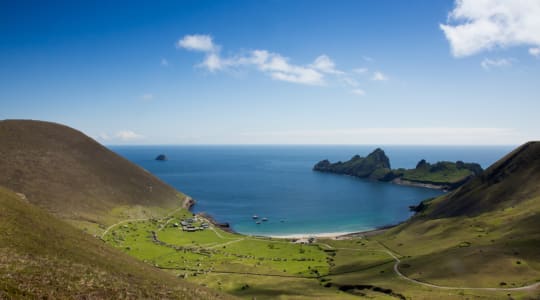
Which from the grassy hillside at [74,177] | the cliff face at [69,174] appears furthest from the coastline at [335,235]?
the cliff face at [69,174]

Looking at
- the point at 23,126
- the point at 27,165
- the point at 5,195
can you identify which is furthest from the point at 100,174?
the point at 5,195

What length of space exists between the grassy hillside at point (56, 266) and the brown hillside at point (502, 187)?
11774 centimetres

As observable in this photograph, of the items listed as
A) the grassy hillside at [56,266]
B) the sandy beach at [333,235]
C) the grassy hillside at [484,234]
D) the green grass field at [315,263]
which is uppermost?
the grassy hillside at [56,266]

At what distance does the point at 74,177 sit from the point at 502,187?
597ft

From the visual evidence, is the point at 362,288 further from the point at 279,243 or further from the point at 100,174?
the point at 100,174

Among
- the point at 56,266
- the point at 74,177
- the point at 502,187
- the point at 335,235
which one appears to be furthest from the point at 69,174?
the point at 502,187

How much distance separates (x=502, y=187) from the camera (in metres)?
121

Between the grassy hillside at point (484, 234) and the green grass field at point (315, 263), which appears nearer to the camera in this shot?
the green grass field at point (315, 263)

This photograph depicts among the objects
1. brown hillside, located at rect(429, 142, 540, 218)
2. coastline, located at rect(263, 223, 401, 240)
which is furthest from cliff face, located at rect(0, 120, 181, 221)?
brown hillside, located at rect(429, 142, 540, 218)

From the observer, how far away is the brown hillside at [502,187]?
370ft

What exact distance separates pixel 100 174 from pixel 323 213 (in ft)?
410

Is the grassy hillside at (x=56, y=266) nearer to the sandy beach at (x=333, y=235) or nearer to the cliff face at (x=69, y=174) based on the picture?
the cliff face at (x=69, y=174)

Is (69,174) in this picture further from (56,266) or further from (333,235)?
(56,266)

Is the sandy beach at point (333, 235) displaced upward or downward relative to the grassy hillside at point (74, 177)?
downward
